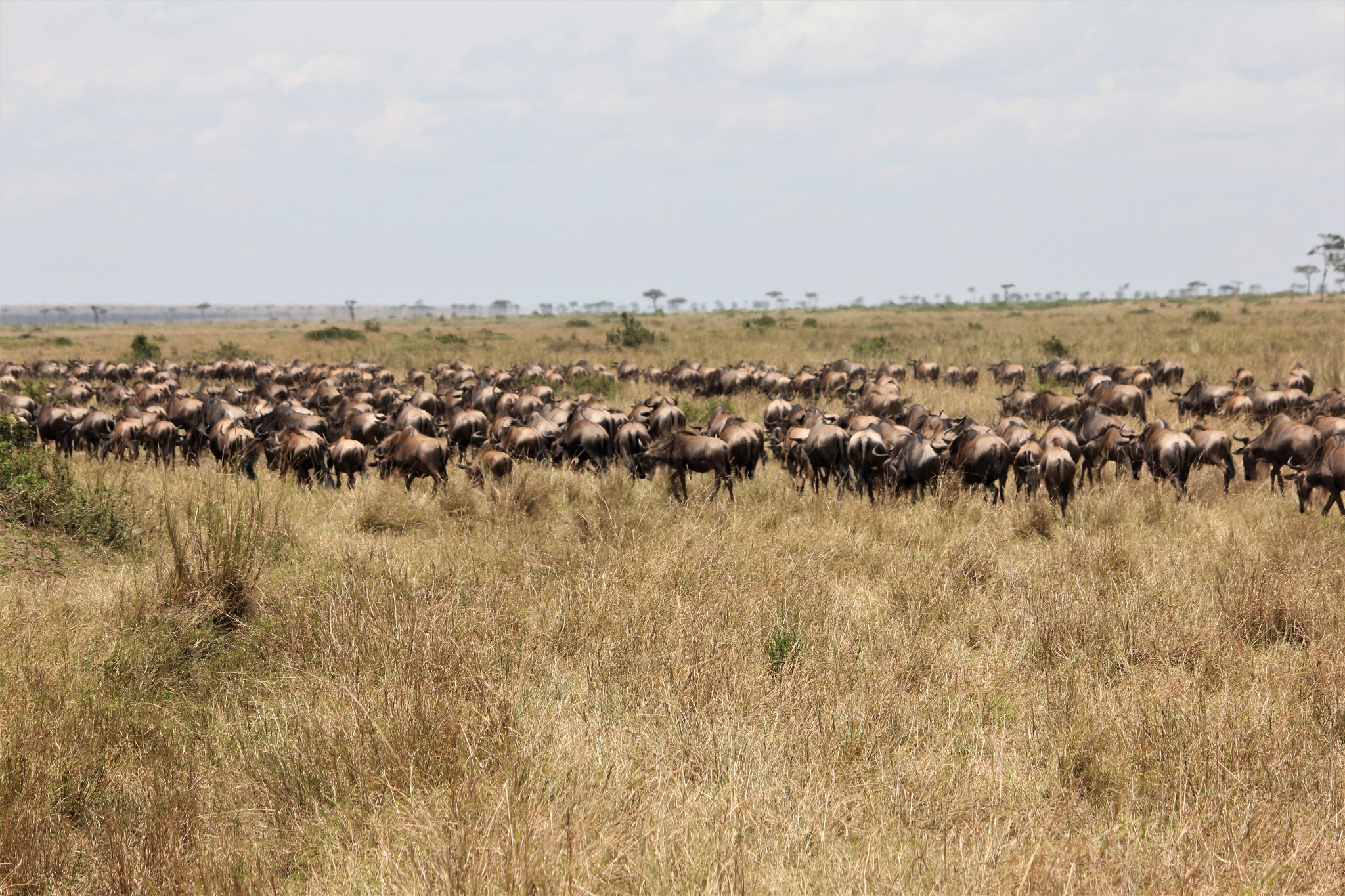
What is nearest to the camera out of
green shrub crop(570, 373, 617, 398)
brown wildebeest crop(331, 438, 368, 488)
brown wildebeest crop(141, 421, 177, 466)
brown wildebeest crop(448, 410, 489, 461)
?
brown wildebeest crop(331, 438, 368, 488)

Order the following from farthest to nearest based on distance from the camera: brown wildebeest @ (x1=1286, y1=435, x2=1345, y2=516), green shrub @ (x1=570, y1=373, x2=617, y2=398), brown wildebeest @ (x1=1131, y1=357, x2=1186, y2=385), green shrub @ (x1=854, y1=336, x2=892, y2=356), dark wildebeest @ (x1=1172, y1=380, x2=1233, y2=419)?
green shrub @ (x1=854, y1=336, x2=892, y2=356), green shrub @ (x1=570, y1=373, x2=617, y2=398), brown wildebeest @ (x1=1131, y1=357, x2=1186, y2=385), dark wildebeest @ (x1=1172, y1=380, x2=1233, y2=419), brown wildebeest @ (x1=1286, y1=435, x2=1345, y2=516)

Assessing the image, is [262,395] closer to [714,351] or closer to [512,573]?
[512,573]

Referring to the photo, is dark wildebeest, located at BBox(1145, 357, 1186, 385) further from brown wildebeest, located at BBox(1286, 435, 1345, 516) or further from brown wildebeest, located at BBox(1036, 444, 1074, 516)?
brown wildebeest, located at BBox(1036, 444, 1074, 516)

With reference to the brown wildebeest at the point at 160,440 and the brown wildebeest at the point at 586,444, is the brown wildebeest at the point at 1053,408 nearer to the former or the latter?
the brown wildebeest at the point at 586,444

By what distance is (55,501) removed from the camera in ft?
26.5

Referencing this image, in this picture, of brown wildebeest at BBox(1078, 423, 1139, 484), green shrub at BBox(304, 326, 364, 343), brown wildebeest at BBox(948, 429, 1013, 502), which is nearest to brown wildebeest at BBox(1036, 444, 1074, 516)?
brown wildebeest at BBox(948, 429, 1013, 502)

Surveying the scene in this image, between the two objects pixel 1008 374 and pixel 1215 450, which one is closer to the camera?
pixel 1215 450

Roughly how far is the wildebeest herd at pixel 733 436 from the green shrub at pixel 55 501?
1.19 meters

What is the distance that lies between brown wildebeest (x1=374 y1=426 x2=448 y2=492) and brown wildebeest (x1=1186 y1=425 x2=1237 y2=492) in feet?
35.8

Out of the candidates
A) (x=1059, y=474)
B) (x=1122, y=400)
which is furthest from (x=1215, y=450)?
(x=1122, y=400)

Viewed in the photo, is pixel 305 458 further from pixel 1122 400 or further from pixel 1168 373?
pixel 1168 373

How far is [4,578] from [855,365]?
80.4ft

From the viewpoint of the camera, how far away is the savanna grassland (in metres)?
3.25

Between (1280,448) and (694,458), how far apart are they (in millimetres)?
8488
